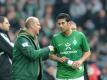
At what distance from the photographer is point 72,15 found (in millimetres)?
23844

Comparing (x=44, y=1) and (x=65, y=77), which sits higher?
(x=65, y=77)

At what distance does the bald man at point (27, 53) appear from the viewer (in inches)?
531

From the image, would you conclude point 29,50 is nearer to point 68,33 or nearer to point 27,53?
point 27,53

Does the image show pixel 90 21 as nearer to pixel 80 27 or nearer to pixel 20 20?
pixel 80 27

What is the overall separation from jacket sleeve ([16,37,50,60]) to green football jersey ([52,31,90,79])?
1.79 feet

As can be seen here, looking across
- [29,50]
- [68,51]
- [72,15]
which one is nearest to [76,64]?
[68,51]

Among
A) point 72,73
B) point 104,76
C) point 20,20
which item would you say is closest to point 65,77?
point 72,73

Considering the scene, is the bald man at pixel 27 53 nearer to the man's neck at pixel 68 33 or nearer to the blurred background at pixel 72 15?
the man's neck at pixel 68 33

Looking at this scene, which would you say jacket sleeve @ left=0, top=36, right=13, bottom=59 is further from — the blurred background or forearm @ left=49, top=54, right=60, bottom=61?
the blurred background

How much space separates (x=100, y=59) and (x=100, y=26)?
5.97 feet

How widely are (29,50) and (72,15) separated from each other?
34.4 ft

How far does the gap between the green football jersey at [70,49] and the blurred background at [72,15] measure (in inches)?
298

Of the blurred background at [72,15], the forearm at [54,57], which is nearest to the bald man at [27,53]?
the forearm at [54,57]

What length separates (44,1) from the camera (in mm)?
24047
